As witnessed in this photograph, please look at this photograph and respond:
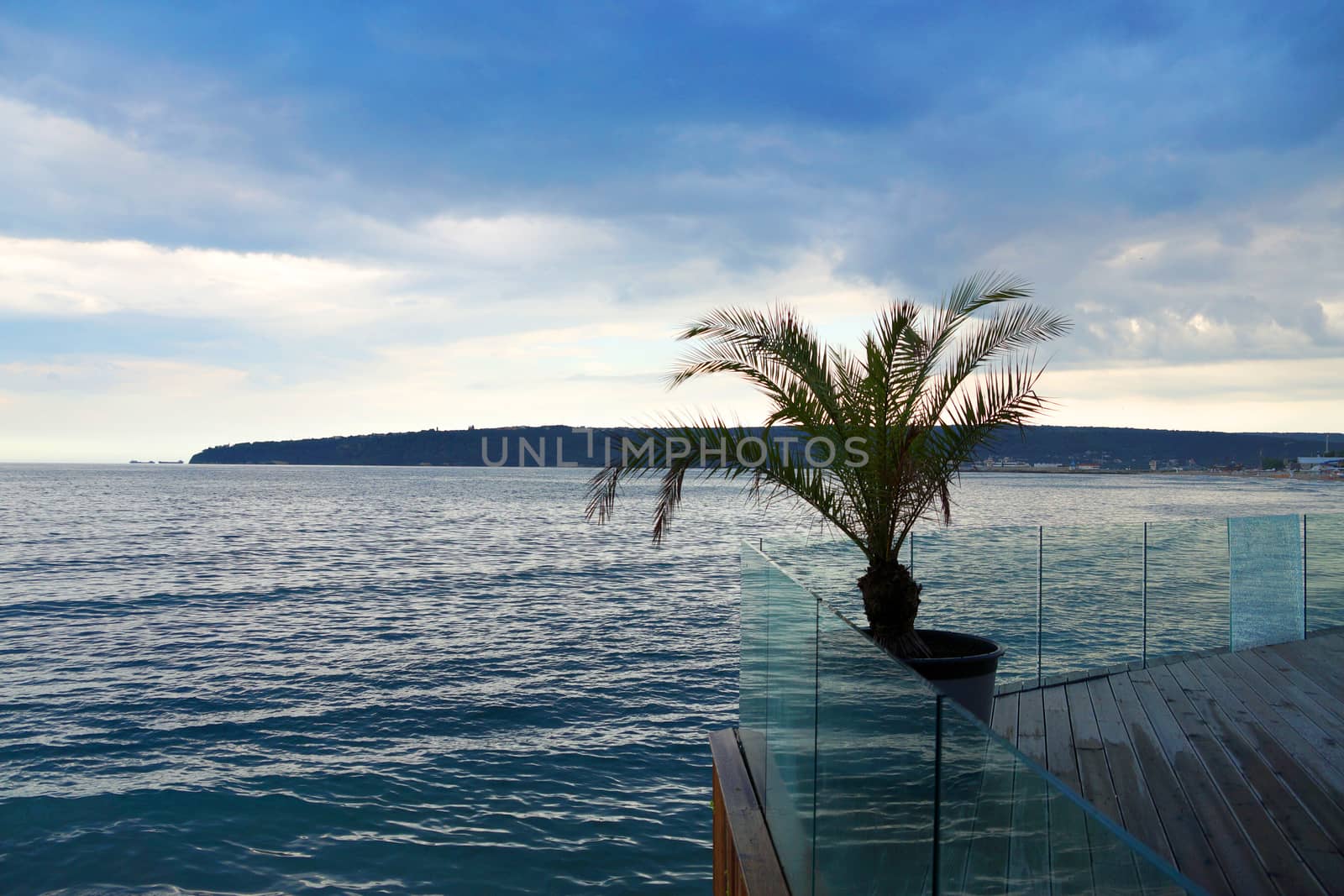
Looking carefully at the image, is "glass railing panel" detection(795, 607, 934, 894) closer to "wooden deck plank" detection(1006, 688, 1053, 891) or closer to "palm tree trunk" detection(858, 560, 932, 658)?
"wooden deck plank" detection(1006, 688, 1053, 891)

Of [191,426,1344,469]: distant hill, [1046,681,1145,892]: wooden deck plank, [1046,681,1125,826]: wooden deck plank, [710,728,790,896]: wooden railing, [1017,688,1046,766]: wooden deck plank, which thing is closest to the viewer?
[1046,681,1145,892]: wooden deck plank

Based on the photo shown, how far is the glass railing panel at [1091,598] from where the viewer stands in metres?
7.41

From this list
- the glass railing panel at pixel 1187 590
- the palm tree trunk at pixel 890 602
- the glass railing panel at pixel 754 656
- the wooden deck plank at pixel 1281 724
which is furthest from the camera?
the glass railing panel at pixel 1187 590

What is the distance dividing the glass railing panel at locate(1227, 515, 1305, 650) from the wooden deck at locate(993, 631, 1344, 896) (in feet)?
1.89

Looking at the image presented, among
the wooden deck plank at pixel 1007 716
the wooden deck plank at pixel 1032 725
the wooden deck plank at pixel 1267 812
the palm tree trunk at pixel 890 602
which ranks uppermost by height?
the palm tree trunk at pixel 890 602

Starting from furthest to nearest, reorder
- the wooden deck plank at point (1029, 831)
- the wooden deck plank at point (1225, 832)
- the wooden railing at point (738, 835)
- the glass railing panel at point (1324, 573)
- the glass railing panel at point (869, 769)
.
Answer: the glass railing panel at point (1324, 573), the wooden railing at point (738, 835), the wooden deck plank at point (1225, 832), the glass railing panel at point (869, 769), the wooden deck plank at point (1029, 831)

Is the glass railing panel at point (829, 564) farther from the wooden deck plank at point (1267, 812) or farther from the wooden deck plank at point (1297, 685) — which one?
the wooden deck plank at point (1297, 685)

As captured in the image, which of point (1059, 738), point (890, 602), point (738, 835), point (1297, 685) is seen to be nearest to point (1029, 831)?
point (738, 835)

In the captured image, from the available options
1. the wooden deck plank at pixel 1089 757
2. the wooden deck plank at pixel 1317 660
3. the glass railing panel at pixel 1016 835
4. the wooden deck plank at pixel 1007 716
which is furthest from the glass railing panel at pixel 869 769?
the wooden deck plank at pixel 1317 660

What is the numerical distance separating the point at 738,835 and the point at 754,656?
1.42 meters

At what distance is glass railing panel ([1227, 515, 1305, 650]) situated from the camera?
8344 mm

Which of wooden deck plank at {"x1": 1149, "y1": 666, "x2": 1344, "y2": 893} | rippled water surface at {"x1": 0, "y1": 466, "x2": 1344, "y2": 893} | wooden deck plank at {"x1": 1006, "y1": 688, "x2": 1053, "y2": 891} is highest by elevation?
wooden deck plank at {"x1": 1006, "y1": 688, "x2": 1053, "y2": 891}

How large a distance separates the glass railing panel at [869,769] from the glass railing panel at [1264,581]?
6324 millimetres

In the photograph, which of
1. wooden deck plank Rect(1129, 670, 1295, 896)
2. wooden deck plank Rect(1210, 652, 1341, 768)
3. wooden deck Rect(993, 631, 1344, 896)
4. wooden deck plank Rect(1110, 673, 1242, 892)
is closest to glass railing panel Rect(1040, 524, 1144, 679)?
wooden deck Rect(993, 631, 1344, 896)
